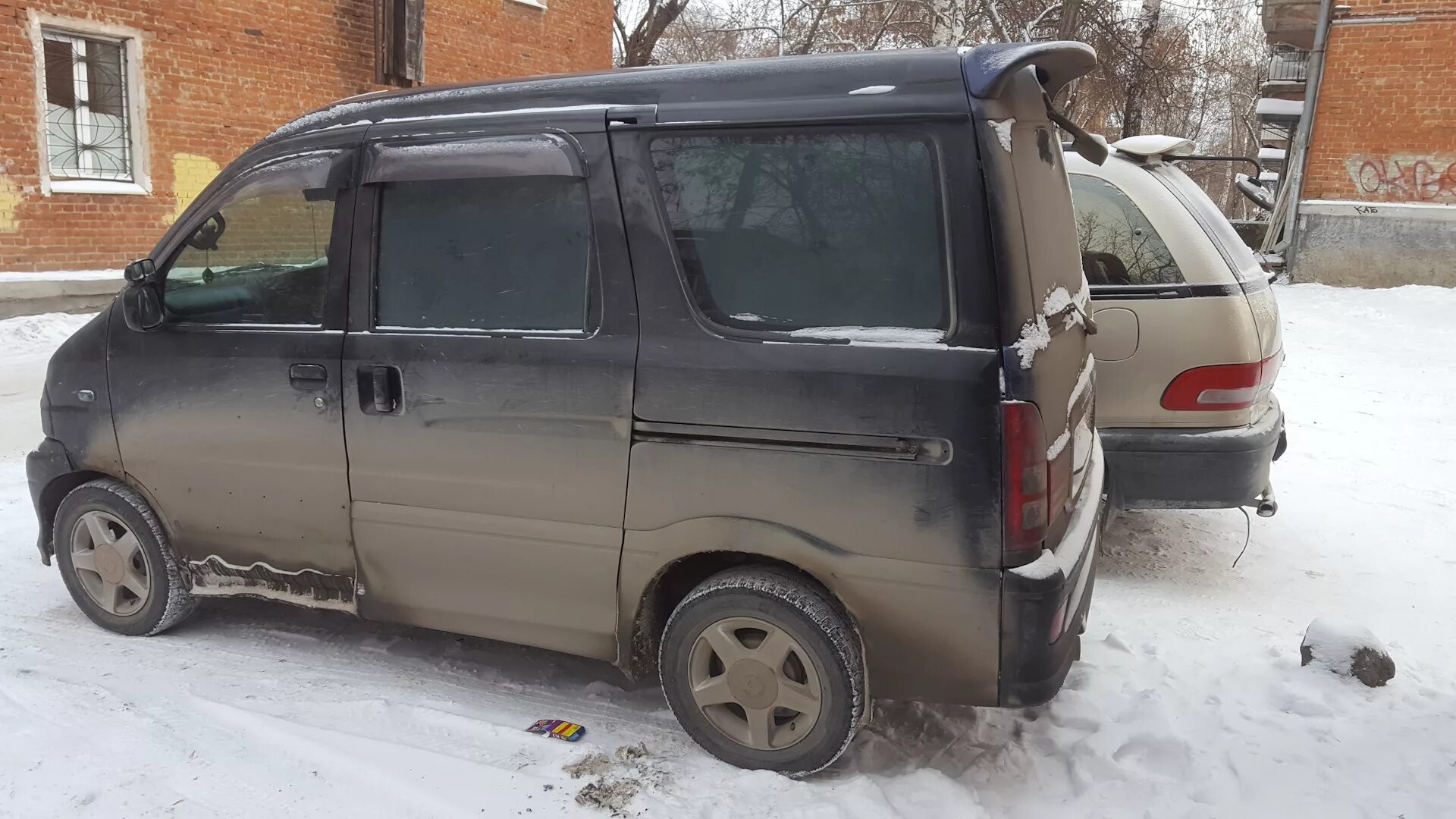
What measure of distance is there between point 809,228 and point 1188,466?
7.80 ft

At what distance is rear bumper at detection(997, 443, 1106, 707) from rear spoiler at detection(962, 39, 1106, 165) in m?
1.27

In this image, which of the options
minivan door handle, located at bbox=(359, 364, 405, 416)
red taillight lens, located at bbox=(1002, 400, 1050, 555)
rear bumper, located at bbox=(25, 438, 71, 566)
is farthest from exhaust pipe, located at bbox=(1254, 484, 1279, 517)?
rear bumper, located at bbox=(25, 438, 71, 566)

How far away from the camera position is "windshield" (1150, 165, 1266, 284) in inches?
180

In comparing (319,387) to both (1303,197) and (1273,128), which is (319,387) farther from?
(1273,128)

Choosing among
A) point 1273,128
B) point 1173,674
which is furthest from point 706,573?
point 1273,128

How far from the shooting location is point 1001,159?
271 centimetres

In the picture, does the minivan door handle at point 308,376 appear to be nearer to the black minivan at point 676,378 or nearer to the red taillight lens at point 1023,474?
the black minivan at point 676,378

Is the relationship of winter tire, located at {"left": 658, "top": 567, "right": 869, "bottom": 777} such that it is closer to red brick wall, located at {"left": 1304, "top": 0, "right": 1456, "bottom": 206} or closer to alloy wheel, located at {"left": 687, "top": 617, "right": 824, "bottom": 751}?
alloy wheel, located at {"left": 687, "top": 617, "right": 824, "bottom": 751}

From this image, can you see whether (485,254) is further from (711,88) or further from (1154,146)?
(1154,146)

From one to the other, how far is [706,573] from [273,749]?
1.42 metres

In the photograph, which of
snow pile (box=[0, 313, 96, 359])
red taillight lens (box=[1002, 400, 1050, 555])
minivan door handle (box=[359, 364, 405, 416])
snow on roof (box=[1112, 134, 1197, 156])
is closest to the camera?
red taillight lens (box=[1002, 400, 1050, 555])

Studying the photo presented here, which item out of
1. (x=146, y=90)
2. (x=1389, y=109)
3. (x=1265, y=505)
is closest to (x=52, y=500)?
(x=1265, y=505)

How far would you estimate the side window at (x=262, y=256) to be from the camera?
3.51m

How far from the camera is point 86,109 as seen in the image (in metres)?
11.3
